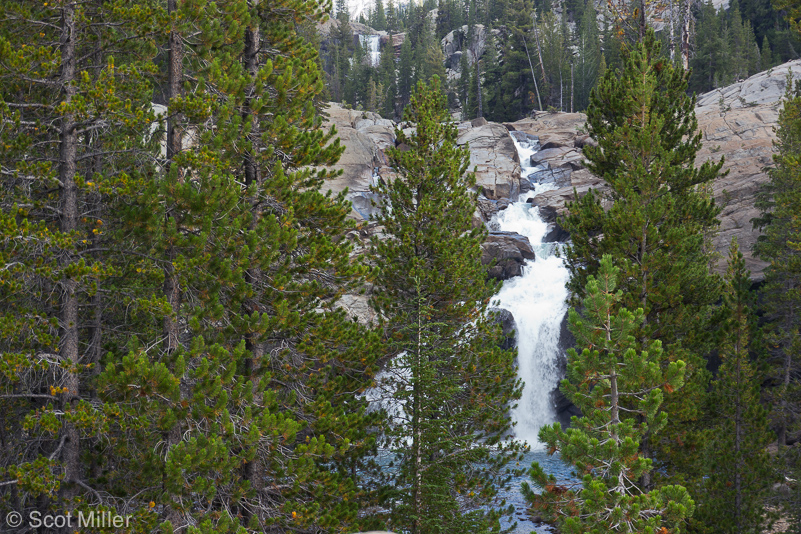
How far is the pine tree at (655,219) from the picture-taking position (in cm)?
1141

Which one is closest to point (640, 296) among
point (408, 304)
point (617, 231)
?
point (617, 231)

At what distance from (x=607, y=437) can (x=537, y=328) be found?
71.7 ft

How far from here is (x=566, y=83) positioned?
64812 mm

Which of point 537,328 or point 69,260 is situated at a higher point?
point 69,260

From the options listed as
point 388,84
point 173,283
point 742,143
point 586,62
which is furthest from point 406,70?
point 173,283

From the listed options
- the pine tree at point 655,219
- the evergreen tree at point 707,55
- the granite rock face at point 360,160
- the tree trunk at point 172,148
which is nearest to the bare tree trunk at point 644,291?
the pine tree at point 655,219

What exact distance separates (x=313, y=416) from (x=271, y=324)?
1854 millimetres

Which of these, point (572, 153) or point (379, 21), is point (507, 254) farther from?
point (379, 21)

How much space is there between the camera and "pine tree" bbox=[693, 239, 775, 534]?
37.0 feet

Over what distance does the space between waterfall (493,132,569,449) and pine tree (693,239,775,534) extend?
36.7 feet

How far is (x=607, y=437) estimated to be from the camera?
7.40m

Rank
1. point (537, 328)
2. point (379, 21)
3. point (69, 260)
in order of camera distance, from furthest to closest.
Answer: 1. point (379, 21)
2. point (537, 328)
3. point (69, 260)

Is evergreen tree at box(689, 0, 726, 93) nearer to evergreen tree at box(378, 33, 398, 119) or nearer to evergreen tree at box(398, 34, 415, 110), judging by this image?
evergreen tree at box(398, 34, 415, 110)

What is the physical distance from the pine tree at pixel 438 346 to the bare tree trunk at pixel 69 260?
5.22 m
